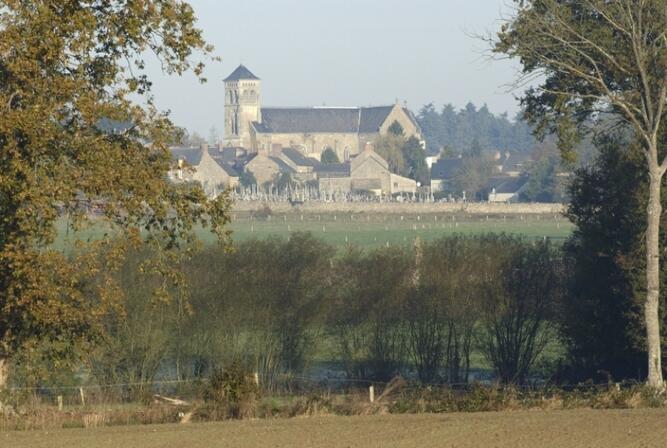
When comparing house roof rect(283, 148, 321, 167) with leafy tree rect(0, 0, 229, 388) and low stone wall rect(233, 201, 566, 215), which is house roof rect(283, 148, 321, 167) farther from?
leafy tree rect(0, 0, 229, 388)

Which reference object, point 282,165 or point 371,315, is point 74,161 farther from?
point 282,165

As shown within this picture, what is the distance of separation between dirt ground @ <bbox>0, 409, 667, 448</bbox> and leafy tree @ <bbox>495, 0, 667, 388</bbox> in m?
8.55

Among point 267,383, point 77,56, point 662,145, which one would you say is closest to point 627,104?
point 662,145

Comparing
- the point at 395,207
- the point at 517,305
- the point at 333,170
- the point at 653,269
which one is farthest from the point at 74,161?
the point at 333,170

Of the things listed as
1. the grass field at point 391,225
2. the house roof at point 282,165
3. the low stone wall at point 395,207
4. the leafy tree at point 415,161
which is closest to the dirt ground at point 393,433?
the grass field at point 391,225

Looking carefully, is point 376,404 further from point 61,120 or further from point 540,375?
point 540,375

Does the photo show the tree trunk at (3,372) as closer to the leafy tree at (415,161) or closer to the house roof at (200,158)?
the house roof at (200,158)

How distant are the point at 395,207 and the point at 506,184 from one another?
109 ft

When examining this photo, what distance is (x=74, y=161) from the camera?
22.7 meters

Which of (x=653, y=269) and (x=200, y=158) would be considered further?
(x=200, y=158)

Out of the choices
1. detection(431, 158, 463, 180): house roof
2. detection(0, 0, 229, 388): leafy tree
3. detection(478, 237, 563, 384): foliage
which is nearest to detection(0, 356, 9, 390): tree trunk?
detection(0, 0, 229, 388): leafy tree

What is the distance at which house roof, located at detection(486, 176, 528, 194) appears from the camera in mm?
154500

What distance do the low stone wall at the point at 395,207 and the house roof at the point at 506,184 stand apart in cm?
2574

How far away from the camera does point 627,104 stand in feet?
103
